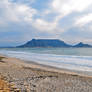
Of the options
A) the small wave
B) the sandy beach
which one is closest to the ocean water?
the small wave

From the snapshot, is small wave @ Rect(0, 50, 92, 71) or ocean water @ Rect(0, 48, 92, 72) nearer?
small wave @ Rect(0, 50, 92, 71)

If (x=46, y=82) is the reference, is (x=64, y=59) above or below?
below

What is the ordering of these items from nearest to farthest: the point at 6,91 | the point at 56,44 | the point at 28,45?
the point at 6,91
the point at 28,45
the point at 56,44

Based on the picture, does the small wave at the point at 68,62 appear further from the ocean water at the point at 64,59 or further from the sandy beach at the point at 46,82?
the sandy beach at the point at 46,82

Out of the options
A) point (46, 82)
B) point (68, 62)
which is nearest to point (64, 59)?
point (68, 62)

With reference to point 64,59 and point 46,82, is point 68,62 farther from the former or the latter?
point 46,82

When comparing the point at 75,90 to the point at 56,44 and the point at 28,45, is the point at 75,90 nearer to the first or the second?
the point at 28,45

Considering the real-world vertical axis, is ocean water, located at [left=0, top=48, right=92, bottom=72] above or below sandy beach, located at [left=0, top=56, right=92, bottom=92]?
below

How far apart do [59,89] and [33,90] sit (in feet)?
3.23

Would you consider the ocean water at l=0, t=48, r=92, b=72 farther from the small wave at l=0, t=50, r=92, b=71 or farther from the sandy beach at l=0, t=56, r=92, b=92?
the sandy beach at l=0, t=56, r=92, b=92

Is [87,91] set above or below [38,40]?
below

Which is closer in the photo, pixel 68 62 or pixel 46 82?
pixel 46 82

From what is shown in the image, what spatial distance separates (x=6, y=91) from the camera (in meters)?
3.90

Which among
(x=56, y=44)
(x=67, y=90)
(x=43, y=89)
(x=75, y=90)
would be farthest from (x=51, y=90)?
(x=56, y=44)
